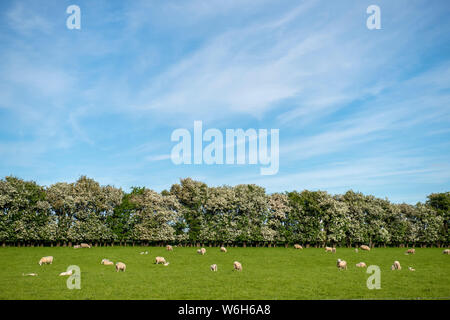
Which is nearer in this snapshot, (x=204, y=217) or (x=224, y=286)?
(x=224, y=286)

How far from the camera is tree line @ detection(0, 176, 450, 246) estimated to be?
3130 inches

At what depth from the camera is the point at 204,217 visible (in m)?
90.3

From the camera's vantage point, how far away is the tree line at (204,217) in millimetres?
79500

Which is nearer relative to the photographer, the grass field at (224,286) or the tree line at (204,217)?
the grass field at (224,286)

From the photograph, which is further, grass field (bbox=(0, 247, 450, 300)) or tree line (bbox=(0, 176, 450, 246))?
A: tree line (bbox=(0, 176, 450, 246))

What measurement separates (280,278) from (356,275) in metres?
7.86
